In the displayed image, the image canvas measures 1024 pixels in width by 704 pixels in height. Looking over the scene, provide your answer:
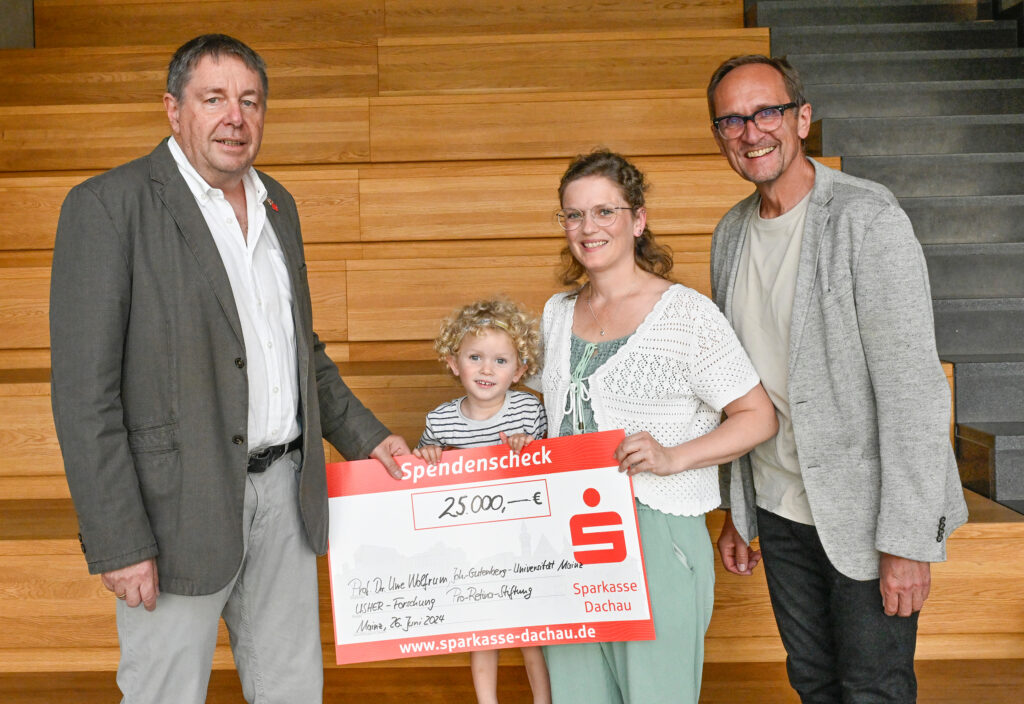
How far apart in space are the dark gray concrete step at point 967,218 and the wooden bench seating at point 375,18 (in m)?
1.34

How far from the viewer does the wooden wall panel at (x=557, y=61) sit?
3.22 meters

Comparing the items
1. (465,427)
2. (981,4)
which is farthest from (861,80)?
(465,427)

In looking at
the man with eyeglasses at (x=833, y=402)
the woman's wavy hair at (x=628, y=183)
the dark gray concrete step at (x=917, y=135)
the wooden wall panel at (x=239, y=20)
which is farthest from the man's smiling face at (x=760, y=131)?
the wooden wall panel at (x=239, y=20)

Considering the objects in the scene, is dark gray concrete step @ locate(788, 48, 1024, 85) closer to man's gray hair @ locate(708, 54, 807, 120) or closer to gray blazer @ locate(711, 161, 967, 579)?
man's gray hair @ locate(708, 54, 807, 120)

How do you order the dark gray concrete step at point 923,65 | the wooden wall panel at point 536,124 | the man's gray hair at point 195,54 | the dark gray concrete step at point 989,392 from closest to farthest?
the man's gray hair at point 195,54 < the dark gray concrete step at point 989,392 < the wooden wall panel at point 536,124 < the dark gray concrete step at point 923,65

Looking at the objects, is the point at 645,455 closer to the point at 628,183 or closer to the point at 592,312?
the point at 592,312

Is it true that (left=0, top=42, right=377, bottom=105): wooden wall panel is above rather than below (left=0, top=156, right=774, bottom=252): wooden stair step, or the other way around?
above

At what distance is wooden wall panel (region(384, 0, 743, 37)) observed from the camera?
361cm

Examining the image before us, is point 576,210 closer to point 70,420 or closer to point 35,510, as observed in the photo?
point 70,420

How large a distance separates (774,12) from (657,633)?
300 centimetres

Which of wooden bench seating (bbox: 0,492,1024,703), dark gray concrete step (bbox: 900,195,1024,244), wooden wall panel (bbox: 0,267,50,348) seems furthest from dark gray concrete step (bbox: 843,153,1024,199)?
wooden wall panel (bbox: 0,267,50,348)

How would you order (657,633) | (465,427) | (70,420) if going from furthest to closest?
(465,427)
(657,633)
(70,420)

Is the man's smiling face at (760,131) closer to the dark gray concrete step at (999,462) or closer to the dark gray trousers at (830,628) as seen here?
the dark gray trousers at (830,628)

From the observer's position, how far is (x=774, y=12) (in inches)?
137
